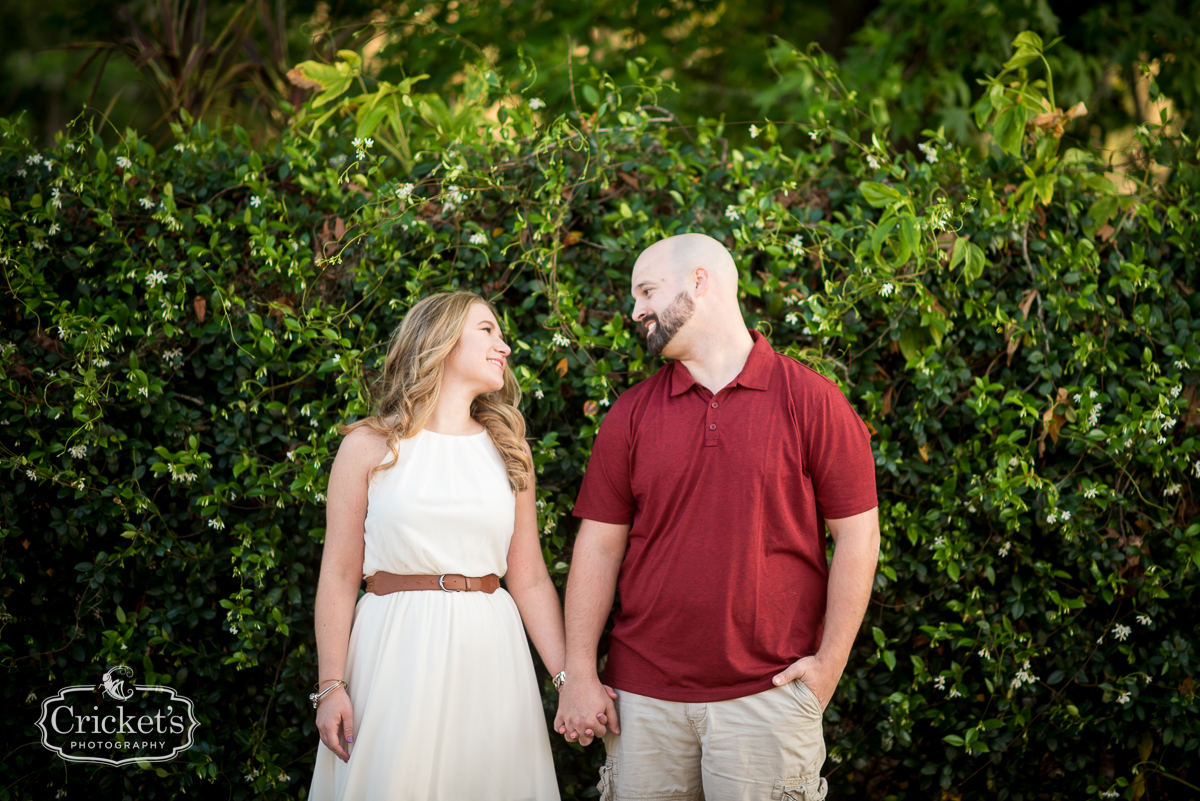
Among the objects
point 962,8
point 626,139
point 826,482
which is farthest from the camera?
point 962,8

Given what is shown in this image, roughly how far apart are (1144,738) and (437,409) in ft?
8.73

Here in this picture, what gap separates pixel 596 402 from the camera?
2727mm

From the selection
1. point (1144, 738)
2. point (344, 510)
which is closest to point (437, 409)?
→ point (344, 510)

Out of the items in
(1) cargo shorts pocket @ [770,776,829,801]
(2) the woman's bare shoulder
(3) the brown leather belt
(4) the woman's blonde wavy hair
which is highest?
(4) the woman's blonde wavy hair

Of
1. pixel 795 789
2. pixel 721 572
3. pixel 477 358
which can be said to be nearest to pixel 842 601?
pixel 721 572

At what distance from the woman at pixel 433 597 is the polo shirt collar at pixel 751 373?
1.80ft

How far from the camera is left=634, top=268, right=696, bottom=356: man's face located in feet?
7.57

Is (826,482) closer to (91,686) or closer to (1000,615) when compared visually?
(1000,615)

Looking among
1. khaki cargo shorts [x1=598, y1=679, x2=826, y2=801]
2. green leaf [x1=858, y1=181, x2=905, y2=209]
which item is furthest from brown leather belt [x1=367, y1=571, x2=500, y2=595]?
green leaf [x1=858, y1=181, x2=905, y2=209]

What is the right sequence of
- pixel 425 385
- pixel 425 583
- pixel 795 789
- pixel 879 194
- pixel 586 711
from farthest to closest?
pixel 879 194, pixel 425 385, pixel 425 583, pixel 586 711, pixel 795 789

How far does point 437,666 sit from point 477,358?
2.93 ft

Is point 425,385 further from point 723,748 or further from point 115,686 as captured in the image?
point 115,686

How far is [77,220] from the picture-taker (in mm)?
2936

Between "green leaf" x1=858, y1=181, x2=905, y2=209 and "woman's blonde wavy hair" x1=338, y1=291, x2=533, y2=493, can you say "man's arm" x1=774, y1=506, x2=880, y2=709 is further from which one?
"green leaf" x1=858, y1=181, x2=905, y2=209
